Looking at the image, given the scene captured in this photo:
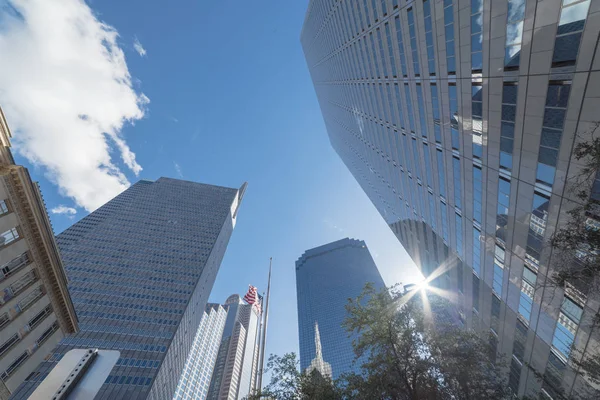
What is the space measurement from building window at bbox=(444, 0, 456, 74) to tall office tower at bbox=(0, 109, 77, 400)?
122 ft

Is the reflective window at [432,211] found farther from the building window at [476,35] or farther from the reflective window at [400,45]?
the building window at [476,35]

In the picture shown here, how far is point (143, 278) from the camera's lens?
10544 cm

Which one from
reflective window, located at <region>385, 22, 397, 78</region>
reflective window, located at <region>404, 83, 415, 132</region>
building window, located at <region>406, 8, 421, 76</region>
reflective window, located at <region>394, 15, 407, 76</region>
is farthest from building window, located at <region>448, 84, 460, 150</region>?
reflective window, located at <region>385, 22, 397, 78</region>

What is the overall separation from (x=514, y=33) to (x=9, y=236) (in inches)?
1664

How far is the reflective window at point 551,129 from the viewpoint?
47.7 feet

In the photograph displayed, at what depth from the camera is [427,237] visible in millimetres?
45094

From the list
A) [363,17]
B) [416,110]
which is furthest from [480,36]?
[363,17]

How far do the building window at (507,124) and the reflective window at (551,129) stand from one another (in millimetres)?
2431

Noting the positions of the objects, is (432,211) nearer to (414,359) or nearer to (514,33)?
(414,359)

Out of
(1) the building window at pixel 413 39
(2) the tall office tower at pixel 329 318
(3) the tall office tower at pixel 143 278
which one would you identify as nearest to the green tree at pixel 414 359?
(1) the building window at pixel 413 39

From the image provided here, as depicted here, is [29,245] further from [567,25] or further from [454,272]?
[454,272]

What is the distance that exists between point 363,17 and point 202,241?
381 feet

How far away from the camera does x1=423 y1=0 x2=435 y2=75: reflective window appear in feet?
83.3

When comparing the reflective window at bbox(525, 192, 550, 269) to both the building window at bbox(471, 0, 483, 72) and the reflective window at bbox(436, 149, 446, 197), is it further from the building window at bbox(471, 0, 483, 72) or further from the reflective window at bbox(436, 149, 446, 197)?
the reflective window at bbox(436, 149, 446, 197)
